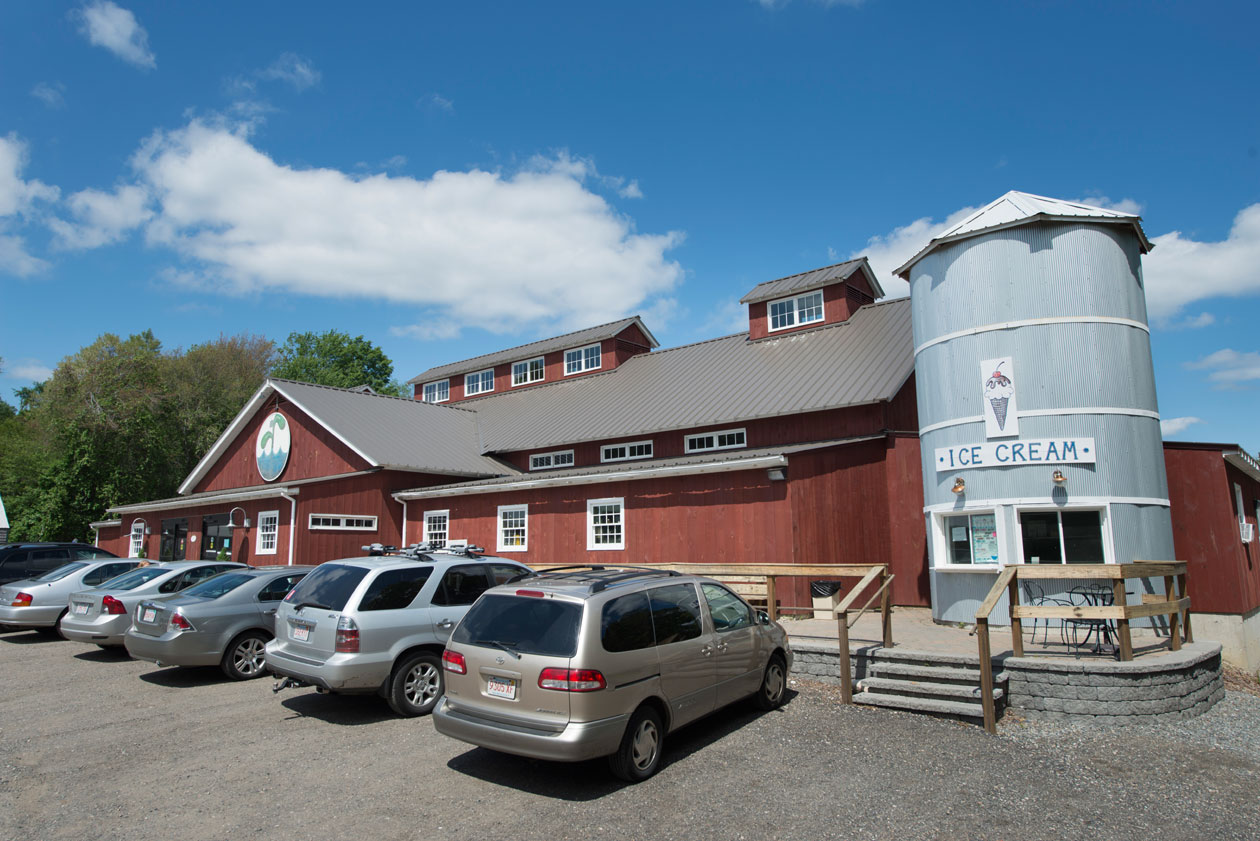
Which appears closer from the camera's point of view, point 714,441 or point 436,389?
point 714,441

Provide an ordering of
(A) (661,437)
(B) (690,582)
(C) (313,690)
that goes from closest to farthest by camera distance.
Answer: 1. (B) (690,582)
2. (C) (313,690)
3. (A) (661,437)

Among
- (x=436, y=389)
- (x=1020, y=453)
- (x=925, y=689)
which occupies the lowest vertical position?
(x=925, y=689)

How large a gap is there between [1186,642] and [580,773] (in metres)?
8.79

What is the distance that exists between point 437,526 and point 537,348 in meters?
9.73

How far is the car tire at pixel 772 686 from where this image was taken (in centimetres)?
844

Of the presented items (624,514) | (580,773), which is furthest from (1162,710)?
(624,514)

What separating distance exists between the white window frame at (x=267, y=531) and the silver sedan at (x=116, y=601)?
8.60 meters

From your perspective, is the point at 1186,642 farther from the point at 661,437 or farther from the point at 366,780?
the point at 661,437

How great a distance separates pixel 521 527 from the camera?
20391mm

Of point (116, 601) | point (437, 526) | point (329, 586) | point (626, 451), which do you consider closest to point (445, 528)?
point (437, 526)

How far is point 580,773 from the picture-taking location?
262 inches

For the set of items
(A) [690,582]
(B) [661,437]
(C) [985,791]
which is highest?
(B) [661,437]

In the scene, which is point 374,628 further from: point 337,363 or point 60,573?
point 337,363

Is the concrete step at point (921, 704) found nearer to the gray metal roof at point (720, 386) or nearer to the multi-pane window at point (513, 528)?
the gray metal roof at point (720, 386)
